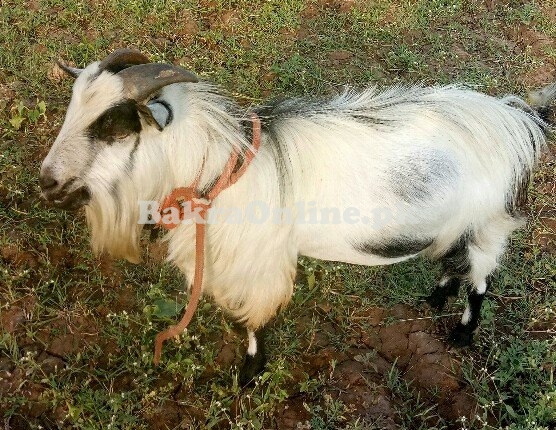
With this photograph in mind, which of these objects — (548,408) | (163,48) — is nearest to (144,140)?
(548,408)

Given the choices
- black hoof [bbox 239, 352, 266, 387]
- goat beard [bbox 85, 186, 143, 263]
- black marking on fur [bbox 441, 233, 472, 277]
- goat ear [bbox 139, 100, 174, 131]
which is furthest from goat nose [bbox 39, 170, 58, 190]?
black marking on fur [bbox 441, 233, 472, 277]

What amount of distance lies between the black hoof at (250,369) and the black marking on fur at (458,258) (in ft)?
3.49

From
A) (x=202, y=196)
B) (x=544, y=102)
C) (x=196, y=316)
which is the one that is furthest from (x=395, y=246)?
(x=196, y=316)

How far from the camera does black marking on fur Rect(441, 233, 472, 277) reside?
260cm

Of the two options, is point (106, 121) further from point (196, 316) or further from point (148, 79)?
point (196, 316)

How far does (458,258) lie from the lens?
2723 millimetres

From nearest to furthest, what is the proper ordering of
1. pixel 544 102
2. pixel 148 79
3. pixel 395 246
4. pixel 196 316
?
pixel 148 79, pixel 395 246, pixel 544 102, pixel 196 316

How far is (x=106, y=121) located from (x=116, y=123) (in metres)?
0.04

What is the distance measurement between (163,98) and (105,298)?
57.0 inches

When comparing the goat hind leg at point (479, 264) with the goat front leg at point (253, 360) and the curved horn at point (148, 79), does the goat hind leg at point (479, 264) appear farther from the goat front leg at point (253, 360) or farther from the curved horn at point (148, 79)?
the curved horn at point (148, 79)

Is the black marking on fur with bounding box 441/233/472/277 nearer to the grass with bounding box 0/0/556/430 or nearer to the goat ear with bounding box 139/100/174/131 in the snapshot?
the grass with bounding box 0/0/556/430

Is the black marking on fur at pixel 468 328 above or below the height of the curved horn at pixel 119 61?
below

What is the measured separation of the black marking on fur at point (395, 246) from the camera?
2449 mm

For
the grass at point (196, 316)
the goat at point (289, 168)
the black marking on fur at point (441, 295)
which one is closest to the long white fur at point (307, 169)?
the goat at point (289, 168)
